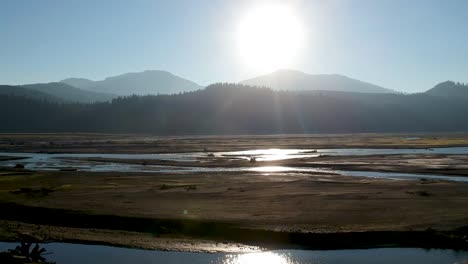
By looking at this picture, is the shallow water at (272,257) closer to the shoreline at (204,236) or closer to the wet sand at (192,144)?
the shoreline at (204,236)

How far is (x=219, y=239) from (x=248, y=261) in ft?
10.7

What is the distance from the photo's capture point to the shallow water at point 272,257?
835 inches

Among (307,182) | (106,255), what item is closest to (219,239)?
(106,255)

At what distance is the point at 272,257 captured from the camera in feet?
72.0

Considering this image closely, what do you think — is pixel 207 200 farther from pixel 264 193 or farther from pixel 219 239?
pixel 219 239

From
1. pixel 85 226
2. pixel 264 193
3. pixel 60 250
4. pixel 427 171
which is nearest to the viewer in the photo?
pixel 60 250

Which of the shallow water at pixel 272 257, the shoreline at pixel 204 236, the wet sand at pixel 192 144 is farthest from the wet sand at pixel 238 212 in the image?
the wet sand at pixel 192 144

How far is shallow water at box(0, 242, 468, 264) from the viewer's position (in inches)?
835

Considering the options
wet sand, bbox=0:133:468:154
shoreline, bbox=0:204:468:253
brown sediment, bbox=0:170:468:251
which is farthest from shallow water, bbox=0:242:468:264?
wet sand, bbox=0:133:468:154

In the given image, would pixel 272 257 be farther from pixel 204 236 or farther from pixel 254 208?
pixel 254 208

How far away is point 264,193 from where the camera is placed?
36.1 m

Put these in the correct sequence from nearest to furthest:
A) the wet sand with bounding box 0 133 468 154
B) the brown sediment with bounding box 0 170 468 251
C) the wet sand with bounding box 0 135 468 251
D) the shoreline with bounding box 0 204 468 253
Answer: the shoreline with bounding box 0 204 468 253 → the wet sand with bounding box 0 135 468 251 → the brown sediment with bounding box 0 170 468 251 → the wet sand with bounding box 0 133 468 154

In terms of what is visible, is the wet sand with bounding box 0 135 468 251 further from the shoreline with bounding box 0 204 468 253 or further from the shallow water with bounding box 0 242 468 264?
the shallow water with bounding box 0 242 468 264

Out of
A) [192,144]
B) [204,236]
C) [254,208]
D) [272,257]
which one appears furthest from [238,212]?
[192,144]
